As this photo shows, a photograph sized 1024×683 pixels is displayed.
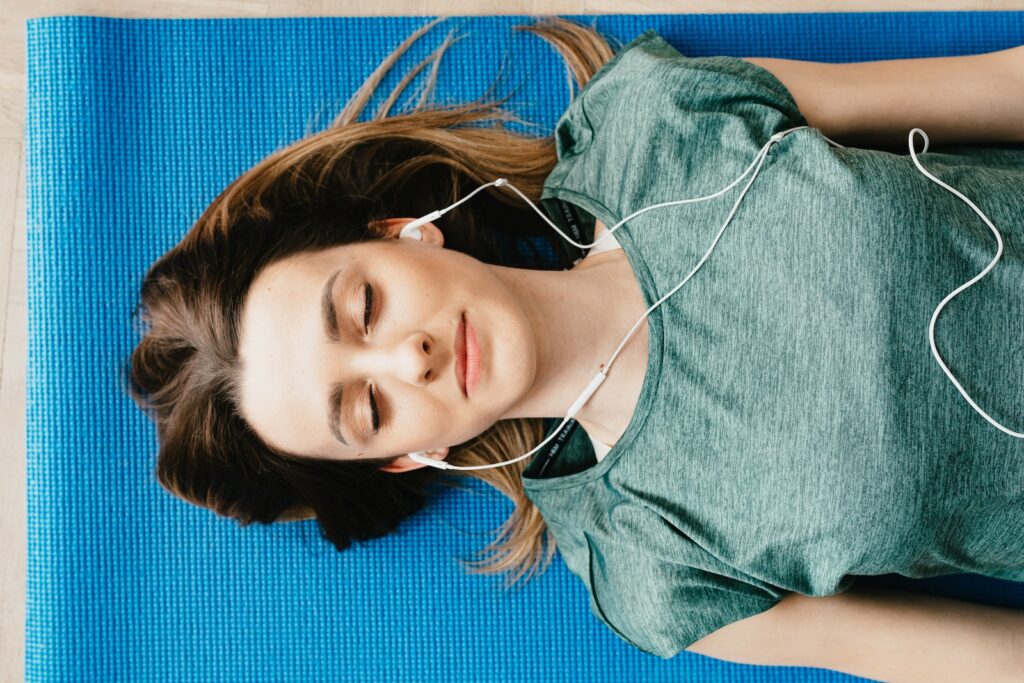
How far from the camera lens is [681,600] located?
44.1 inches

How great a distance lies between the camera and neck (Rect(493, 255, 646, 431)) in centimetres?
112

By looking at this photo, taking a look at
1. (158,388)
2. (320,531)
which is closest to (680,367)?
(320,531)

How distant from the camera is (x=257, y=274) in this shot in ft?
3.58

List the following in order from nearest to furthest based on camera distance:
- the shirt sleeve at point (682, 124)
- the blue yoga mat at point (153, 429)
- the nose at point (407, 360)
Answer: the nose at point (407, 360)
the shirt sleeve at point (682, 124)
the blue yoga mat at point (153, 429)

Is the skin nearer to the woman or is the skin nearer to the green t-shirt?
the woman

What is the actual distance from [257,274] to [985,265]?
1.03 meters

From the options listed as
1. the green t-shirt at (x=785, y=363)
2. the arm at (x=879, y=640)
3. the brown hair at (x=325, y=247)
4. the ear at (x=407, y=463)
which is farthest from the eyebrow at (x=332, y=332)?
the arm at (x=879, y=640)

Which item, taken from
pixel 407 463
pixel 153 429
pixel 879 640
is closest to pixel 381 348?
pixel 407 463

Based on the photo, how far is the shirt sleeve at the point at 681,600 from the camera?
3.68 ft

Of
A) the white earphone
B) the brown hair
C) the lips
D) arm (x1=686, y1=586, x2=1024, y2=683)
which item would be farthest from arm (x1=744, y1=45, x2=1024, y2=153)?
arm (x1=686, y1=586, x2=1024, y2=683)

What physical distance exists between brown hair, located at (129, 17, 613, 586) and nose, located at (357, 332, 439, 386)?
0.21 m

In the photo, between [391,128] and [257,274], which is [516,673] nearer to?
[257,274]

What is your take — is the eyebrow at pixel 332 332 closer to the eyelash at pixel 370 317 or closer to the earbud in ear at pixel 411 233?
the eyelash at pixel 370 317

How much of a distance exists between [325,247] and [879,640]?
106 cm
